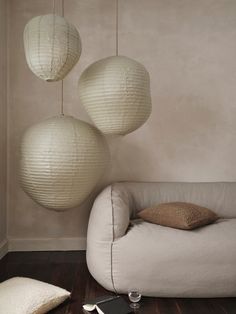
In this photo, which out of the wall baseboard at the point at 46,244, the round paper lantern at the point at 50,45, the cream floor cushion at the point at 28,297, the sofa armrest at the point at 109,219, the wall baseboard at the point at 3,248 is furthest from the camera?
the wall baseboard at the point at 46,244

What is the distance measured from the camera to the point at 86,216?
2.68 meters

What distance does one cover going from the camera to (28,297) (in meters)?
1.59

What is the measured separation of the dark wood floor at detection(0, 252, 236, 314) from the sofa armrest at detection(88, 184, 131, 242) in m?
0.33

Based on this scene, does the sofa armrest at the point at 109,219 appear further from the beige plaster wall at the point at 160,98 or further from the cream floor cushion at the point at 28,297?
the beige plaster wall at the point at 160,98

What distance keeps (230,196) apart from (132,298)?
1.29 meters

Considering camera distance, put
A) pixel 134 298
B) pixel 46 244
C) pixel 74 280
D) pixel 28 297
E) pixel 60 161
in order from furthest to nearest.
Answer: pixel 46 244, pixel 74 280, pixel 60 161, pixel 134 298, pixel 28 297

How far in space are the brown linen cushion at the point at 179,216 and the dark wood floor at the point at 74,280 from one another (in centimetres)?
45

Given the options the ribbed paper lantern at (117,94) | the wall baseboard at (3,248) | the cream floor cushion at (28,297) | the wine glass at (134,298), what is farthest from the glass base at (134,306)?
the wall baseboard at (3,248)

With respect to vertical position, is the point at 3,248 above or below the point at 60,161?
below

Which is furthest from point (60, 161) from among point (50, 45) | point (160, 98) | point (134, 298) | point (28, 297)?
point (160, 98)

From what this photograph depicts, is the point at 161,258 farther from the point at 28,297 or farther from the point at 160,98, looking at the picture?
the point at 160,98

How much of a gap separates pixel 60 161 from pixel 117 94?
0.54 metres

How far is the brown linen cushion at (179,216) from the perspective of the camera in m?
1.88

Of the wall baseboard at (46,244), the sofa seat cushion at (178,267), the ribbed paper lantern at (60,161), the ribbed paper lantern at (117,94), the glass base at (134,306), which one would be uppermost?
the ribbed paper lantern at (117,94)
